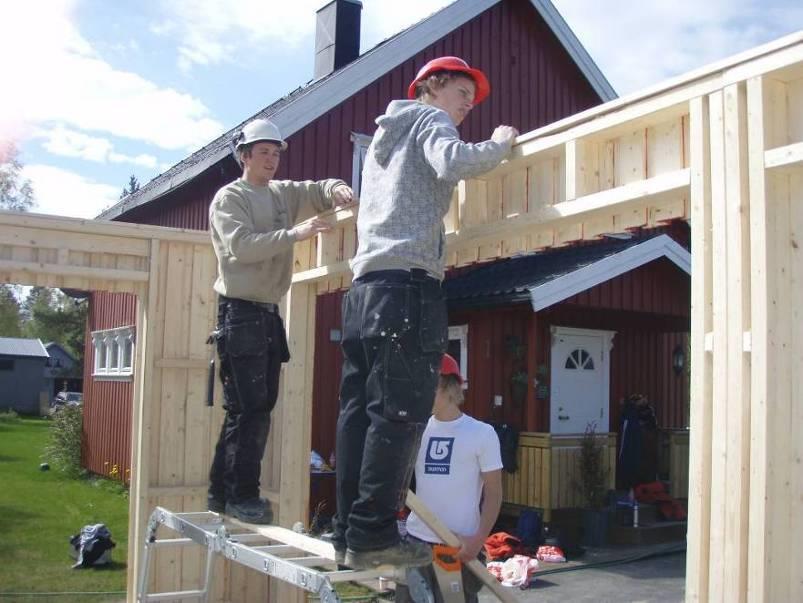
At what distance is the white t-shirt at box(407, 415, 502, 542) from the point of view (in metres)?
4.08

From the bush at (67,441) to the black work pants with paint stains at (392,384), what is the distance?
15.8 metres

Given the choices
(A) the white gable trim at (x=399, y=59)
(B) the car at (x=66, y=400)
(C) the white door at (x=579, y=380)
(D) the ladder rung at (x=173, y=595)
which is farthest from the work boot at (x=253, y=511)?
(B) the car at (x=66, y=400)

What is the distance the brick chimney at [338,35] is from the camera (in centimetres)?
A: 1340

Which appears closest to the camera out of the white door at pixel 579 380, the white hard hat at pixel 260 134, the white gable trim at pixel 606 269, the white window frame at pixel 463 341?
the white hard hat at pixel 260 134

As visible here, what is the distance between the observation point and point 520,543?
32.2 ft

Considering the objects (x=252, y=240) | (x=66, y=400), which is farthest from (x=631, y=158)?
(x=66, y=400)

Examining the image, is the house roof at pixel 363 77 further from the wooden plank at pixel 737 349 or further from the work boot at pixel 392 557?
the wooden plank at pixel 737 349

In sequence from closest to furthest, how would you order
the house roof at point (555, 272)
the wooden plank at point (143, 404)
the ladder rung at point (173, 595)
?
the ladder rung at point (173, 595) < the wooden plank at point (143, 404) < the house roof at point (555, 272)

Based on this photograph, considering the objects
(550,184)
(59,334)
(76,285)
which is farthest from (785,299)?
(59,334)

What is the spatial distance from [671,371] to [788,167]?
1226 cm

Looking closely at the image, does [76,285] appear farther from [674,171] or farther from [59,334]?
[59,334]

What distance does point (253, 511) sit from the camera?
14.3 ft

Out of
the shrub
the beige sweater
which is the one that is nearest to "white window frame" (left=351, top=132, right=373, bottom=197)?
the shrub

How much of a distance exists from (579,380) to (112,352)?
30.1 feet
